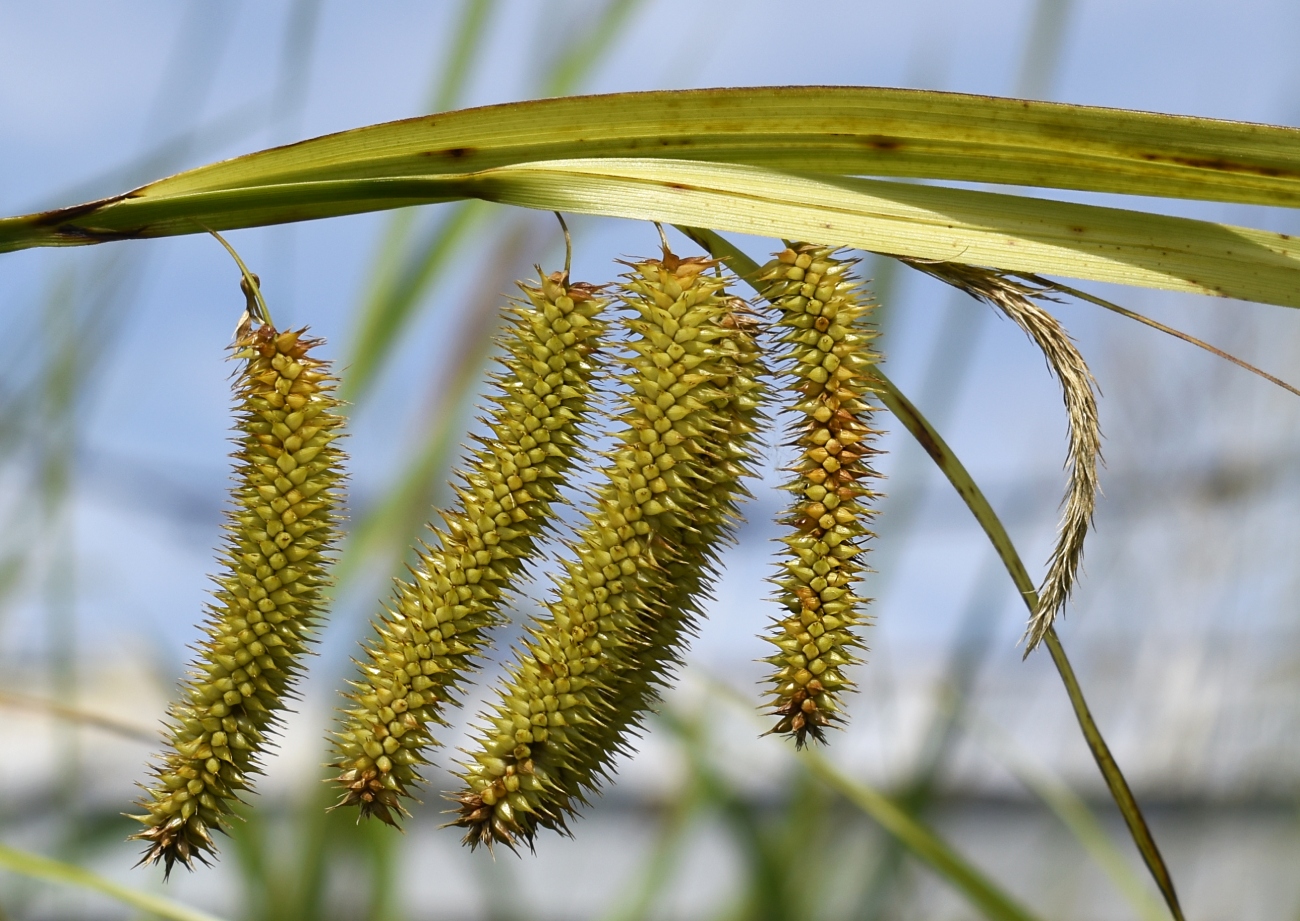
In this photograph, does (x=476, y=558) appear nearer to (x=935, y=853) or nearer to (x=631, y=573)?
(x=631, y=573)

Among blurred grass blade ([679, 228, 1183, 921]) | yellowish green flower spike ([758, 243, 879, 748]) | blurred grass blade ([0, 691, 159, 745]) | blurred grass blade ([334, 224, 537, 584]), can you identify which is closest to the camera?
yellowish green flower spike ([758, 243, 879, 748])

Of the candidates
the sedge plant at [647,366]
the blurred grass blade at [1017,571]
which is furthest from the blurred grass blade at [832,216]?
the blurred grass blade at [1017,571]

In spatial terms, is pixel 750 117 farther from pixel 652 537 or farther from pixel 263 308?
pixel 263 308

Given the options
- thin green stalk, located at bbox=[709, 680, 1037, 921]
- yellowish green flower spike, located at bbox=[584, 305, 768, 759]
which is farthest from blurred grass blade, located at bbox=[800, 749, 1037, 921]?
yellowish green flower spike, located at bbox=[584, 305, 768, 759]

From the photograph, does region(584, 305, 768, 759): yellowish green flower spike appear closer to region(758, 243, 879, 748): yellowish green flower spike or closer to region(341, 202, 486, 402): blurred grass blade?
region(758, 243, 879, 748): yellowish green flower spike

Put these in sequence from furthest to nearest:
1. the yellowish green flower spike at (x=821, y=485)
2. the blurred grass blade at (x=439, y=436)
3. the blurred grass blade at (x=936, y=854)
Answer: the blurred grass blade at (x=439, y=436)
the blurred grass blade at (x=936, y=854)
the yellowish green flower spike at (x=821, y=485)

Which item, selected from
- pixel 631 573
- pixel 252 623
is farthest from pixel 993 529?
pixel 252 623

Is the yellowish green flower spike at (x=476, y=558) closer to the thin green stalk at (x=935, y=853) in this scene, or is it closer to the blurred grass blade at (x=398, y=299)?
the thin green stalk at (x=935, y=853)
